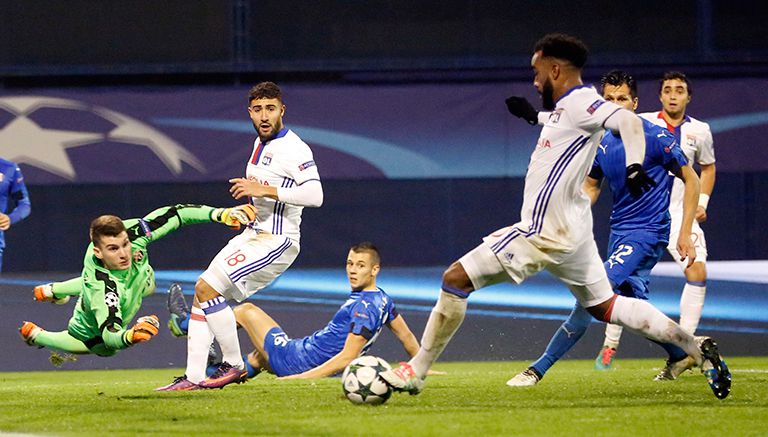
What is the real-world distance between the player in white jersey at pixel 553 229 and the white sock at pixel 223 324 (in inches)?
62.3

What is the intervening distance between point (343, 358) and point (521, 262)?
213 centimetres

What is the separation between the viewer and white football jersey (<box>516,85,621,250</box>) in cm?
605

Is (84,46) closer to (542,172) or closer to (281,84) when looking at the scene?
(281,84)

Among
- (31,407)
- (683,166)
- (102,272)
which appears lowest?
(31,407)

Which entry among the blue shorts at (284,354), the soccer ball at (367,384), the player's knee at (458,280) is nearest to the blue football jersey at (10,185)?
the blue shorts at (284,354)

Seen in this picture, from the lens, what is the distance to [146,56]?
12820 mm

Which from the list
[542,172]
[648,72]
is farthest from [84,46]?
[542,172]

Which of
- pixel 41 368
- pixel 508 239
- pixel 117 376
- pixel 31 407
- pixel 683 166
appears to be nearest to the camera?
pixel 508 239

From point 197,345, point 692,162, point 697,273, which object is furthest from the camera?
point 697,273

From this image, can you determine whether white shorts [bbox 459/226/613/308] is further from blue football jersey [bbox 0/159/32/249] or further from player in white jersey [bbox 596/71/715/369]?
blue football jersey [bbox 0/159/32/249]

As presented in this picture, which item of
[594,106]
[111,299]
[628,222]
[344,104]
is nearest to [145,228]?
[111,299]

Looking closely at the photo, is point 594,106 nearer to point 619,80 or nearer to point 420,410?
point 420,410

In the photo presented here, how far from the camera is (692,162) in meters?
8.96

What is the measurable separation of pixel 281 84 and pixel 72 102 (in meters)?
2.04
